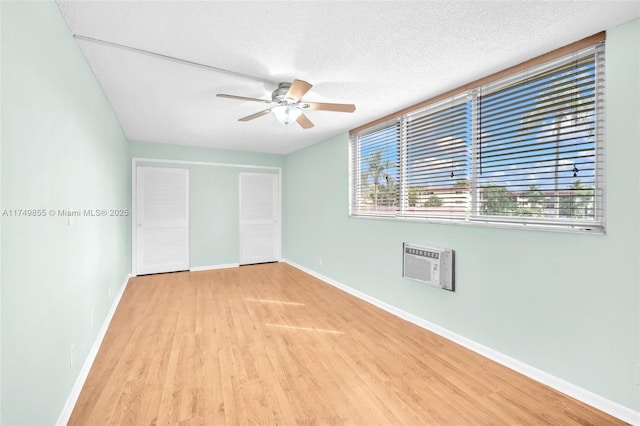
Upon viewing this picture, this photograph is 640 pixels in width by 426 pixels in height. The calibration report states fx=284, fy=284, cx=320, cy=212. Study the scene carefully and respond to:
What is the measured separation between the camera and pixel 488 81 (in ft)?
8.11

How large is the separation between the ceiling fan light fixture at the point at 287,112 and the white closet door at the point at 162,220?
3479 mm

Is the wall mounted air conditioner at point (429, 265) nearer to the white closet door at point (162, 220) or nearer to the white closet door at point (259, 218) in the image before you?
the white closet door at point (259, 218)

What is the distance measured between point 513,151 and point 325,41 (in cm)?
172

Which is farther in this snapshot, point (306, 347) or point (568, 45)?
point (306, 347)

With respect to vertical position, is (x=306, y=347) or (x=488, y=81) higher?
(x=488, y=81)

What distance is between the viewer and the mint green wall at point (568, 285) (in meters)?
1.74

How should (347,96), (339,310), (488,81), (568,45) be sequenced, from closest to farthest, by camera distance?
1. (568,45)
2. (488,81)
3. (347,96)
4. (339,310)

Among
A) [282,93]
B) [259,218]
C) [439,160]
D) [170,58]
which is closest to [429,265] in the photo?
[439,160]

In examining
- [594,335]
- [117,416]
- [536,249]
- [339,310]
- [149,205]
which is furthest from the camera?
[149,205]

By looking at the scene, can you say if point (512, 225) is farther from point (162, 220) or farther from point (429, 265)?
point (162, 220)

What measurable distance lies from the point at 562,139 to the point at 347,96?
1.85 metres

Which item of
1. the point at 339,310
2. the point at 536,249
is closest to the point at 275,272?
the point at 339,310

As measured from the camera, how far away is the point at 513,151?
2.32m

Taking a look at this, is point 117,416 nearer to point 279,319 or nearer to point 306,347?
point 306,347
